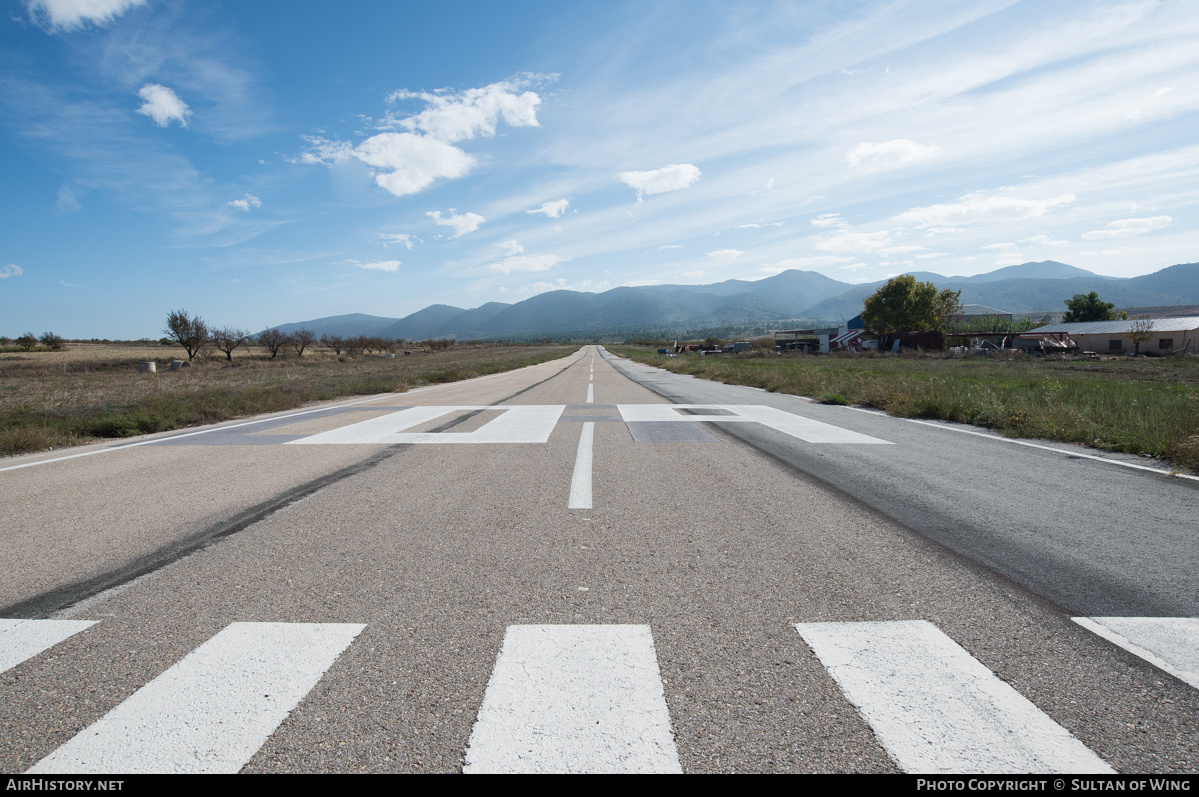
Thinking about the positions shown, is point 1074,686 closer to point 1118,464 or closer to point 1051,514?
point 1051,514

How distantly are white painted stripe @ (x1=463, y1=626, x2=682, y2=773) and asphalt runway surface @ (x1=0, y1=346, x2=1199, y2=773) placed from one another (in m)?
0.01

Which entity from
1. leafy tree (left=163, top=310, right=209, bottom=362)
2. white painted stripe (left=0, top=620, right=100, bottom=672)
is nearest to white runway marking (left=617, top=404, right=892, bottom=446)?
white painted stripe (left=0, top=620, right=100, bottom=672)

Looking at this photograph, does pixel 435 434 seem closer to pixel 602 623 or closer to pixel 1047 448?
pixel 602 623

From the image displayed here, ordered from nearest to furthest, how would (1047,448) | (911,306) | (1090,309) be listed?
(1047,448), (1090,309), (911,306)

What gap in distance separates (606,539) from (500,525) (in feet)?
2.85

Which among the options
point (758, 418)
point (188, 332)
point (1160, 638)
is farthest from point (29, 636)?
point (188, 332)

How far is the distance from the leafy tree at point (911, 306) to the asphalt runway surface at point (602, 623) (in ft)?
286

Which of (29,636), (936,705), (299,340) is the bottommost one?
(936,705)

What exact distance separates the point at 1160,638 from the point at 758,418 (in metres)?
7.82

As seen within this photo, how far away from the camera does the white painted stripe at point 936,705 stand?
5.84ft

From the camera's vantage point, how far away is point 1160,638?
2494 millimetres

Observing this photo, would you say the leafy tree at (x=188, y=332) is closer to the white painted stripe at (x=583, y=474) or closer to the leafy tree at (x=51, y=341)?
the leafy tree at (x=51, y=341)

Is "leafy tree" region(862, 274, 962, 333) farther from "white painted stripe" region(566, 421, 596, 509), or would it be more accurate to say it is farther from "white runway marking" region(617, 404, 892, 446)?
"white painted stripe" region(566, 421, 596, 509)

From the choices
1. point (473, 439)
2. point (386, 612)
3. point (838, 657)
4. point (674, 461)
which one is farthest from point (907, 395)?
point (386, 612)
